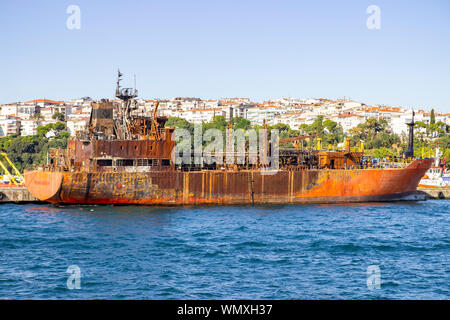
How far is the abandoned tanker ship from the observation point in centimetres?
4147

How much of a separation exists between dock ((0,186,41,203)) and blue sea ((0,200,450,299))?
6222 millimetres

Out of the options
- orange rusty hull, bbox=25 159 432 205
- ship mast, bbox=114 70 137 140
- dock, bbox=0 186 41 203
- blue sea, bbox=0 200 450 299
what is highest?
ship mast, bbox=114 70 137 140

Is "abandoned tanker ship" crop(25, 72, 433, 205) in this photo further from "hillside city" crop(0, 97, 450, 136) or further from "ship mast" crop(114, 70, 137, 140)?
"hillside city" crop(0, 97, 450, 136)

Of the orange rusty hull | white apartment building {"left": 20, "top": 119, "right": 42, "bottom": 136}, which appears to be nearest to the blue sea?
the orange rusty hull

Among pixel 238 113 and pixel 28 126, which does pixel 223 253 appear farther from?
pixel 238 113

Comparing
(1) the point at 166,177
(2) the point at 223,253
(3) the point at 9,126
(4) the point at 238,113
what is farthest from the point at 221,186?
(4) the point at 238,113

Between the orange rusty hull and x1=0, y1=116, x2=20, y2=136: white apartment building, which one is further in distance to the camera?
x1=0, y1=116, x2=20, y2=136: white apartment building

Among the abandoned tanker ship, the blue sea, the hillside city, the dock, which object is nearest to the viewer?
the blue sea

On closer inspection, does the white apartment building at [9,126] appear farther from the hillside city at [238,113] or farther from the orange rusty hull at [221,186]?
the orange rusty hull at [221,186]

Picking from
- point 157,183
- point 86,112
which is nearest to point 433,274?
point 157,183

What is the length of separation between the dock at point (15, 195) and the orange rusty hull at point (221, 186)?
4739 millimetres

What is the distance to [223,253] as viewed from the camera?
86.4 ft

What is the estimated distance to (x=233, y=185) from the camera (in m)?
43.0
